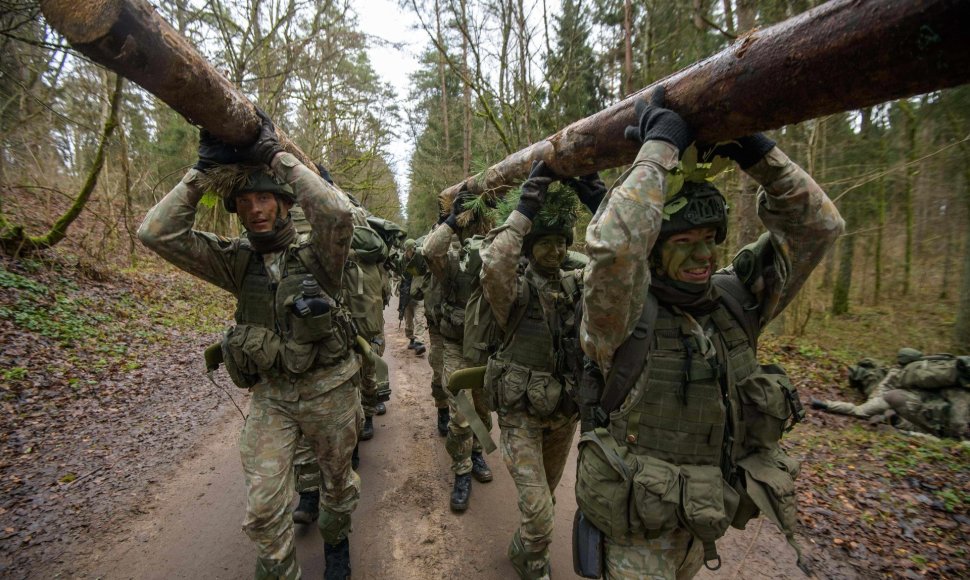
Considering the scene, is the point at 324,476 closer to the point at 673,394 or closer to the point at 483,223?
the point at 673,394

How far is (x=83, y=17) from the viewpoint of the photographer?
1.77 m

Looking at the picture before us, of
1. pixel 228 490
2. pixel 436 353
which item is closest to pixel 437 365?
pixel 436 353

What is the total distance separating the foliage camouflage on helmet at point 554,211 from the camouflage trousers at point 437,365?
9.74ft

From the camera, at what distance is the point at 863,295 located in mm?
16562

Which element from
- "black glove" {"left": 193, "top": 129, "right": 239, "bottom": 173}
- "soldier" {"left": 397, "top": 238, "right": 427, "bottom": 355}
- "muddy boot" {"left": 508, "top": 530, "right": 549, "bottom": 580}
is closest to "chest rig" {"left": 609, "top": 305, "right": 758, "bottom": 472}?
"muddy boot" {"left": 508, "top": 530, "right": 549, "bottom": 580}

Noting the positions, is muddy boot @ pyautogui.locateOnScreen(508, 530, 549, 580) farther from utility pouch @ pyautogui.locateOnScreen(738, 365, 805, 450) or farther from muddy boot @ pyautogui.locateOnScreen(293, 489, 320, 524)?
muddy boot @ pyautogui.locateOnScreen(293, 489, 320, 524)

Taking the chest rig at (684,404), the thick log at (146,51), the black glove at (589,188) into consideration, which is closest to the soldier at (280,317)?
the thick log at (146,51)

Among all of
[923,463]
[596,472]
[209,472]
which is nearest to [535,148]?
[596,472]

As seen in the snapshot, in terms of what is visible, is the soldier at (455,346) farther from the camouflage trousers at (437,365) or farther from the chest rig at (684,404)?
the chest rig at (684,404)

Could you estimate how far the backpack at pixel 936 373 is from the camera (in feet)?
18.4

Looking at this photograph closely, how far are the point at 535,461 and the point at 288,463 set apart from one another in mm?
1693

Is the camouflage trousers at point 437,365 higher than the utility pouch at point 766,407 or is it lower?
lower

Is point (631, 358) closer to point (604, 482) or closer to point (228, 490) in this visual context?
point (604, 482)

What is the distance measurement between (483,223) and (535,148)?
2.41m
